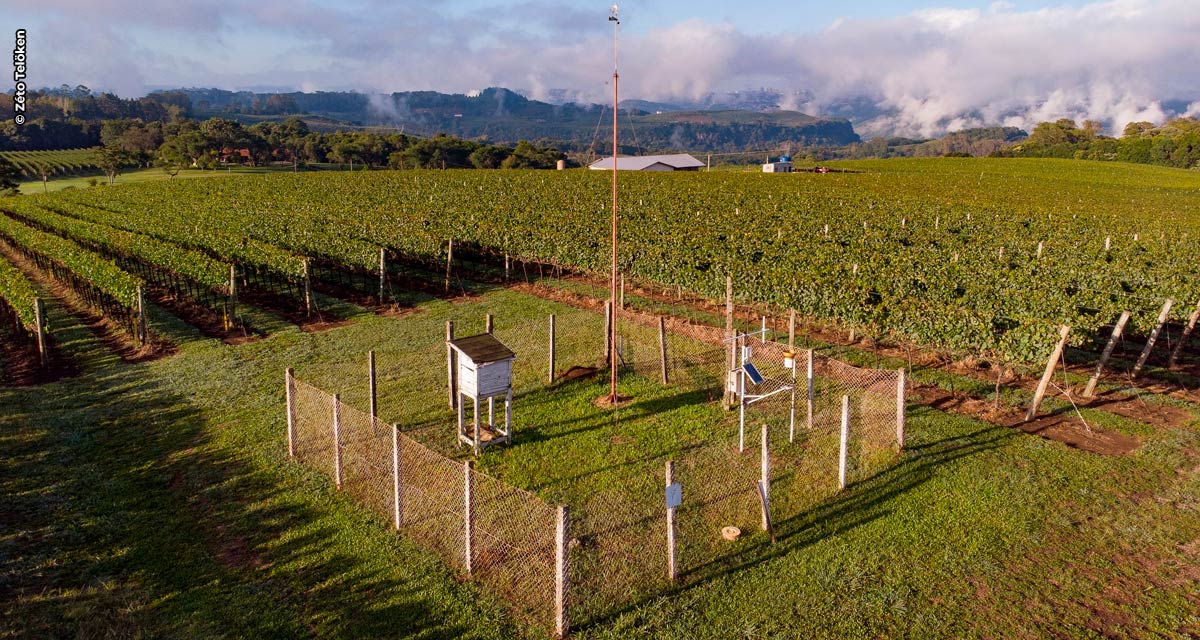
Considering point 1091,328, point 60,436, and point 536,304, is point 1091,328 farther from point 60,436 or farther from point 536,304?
point 60,436

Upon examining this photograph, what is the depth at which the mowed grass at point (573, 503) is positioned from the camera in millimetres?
7379

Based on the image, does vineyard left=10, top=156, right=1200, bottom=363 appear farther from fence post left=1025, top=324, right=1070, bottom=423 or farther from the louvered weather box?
the louvered weather box

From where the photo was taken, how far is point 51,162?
99.0 meters

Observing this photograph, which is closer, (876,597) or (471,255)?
(876,597)

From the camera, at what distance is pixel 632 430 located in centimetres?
1223

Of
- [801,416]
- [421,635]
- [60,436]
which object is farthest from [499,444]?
[60,436]

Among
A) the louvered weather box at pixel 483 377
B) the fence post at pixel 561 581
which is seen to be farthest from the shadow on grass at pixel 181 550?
the louvered weather box at pixel 483 377

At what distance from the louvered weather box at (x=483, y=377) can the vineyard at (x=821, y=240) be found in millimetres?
8620

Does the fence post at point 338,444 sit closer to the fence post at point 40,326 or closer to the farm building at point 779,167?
the fence post at point 40,326

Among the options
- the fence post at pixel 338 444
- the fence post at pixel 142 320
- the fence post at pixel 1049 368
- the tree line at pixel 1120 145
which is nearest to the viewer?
the fence post at pixel 338 444

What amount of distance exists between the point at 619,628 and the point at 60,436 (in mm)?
11306

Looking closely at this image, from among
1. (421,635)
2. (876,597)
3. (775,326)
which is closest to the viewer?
(421,635)

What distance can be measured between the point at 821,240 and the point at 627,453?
1624cm

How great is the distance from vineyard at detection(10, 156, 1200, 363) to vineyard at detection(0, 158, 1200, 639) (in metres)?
0.18
